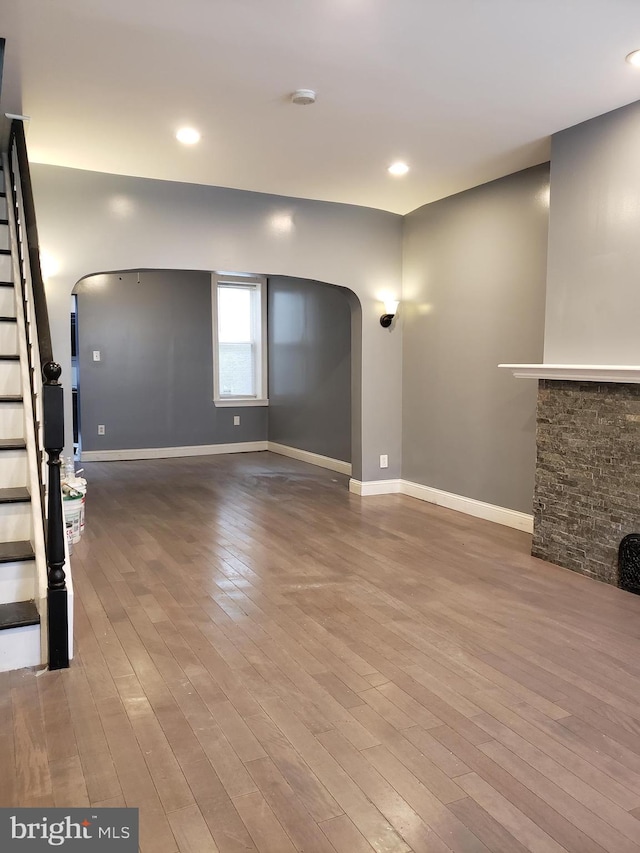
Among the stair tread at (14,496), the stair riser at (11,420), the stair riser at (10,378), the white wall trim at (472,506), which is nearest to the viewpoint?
the stair tread at (14,496)

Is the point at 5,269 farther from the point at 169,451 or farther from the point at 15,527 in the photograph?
the point at 169,451

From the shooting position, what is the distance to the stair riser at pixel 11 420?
3.05m

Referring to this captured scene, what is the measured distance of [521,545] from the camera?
428cm

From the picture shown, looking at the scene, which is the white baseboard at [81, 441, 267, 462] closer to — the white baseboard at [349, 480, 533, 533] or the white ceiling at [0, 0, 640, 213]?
the white baseboard at [349, 480, 533, 533]

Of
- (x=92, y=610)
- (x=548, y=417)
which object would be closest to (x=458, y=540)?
(x=548, y=417)

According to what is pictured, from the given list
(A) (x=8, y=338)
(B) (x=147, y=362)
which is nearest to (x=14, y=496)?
(A) (x=8, y=338)

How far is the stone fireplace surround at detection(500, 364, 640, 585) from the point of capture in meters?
3.44

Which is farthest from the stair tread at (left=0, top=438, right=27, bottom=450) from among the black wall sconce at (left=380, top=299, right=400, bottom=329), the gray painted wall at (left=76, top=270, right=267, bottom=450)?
the gray painted wall at (left=76, top=270, right=267, bottom=450)

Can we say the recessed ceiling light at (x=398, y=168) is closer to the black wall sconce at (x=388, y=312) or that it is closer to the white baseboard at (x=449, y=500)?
the black wall sconce at (x=388, y=312)

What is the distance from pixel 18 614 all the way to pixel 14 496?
20.0 inches

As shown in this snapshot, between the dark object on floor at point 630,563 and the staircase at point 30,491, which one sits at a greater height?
the staircase at point 30,491

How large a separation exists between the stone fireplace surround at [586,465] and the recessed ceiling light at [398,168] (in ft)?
5.48

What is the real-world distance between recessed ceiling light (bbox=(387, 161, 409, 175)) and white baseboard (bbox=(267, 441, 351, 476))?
10.9 ft
